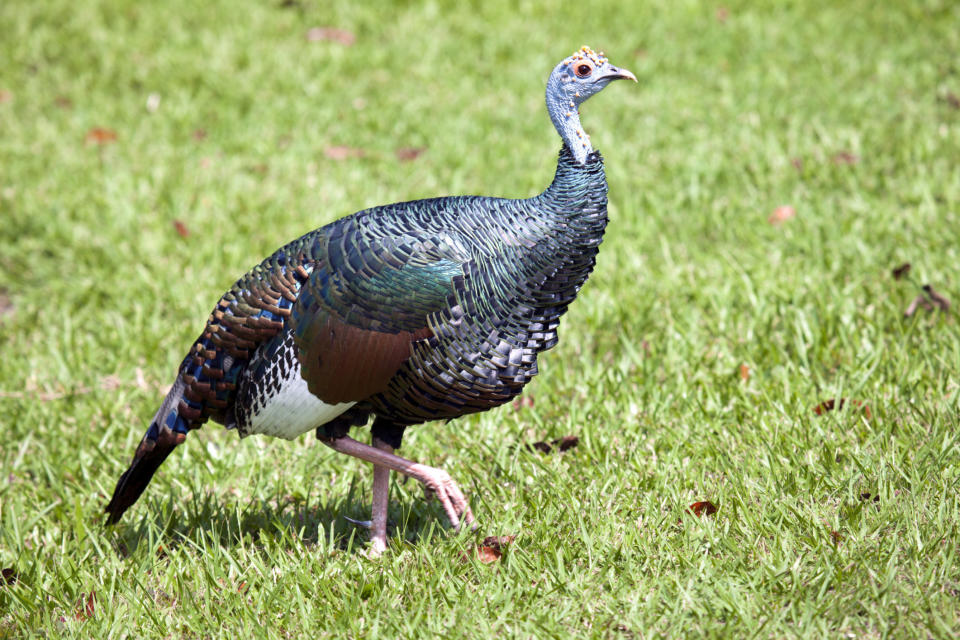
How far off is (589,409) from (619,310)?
808 mm

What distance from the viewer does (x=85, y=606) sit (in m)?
3.24

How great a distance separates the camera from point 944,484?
3.13m

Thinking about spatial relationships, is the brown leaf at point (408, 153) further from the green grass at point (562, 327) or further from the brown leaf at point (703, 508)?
the brown leaf at point (703, 508)

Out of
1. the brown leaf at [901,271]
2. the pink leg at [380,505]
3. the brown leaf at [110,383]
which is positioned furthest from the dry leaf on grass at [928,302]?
the brown leaf at [110,383]

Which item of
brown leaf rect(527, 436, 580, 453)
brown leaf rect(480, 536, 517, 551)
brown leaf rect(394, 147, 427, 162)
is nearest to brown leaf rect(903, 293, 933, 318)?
brown leaf rect(527, 436, 580, 453)

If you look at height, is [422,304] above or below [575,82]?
below

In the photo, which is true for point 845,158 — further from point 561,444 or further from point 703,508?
point 703,508

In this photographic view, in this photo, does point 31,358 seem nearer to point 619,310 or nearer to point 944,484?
point 619,310

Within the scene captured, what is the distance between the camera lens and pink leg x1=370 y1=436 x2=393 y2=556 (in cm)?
340

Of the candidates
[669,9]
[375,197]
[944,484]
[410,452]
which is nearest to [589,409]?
[410,452]

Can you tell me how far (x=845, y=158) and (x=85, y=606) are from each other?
4.66 m

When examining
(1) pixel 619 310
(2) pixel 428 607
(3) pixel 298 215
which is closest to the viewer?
(2) pixel 428 607

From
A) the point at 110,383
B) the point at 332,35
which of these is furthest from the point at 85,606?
the point at 332,35

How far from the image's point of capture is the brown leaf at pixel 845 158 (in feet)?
19.2
